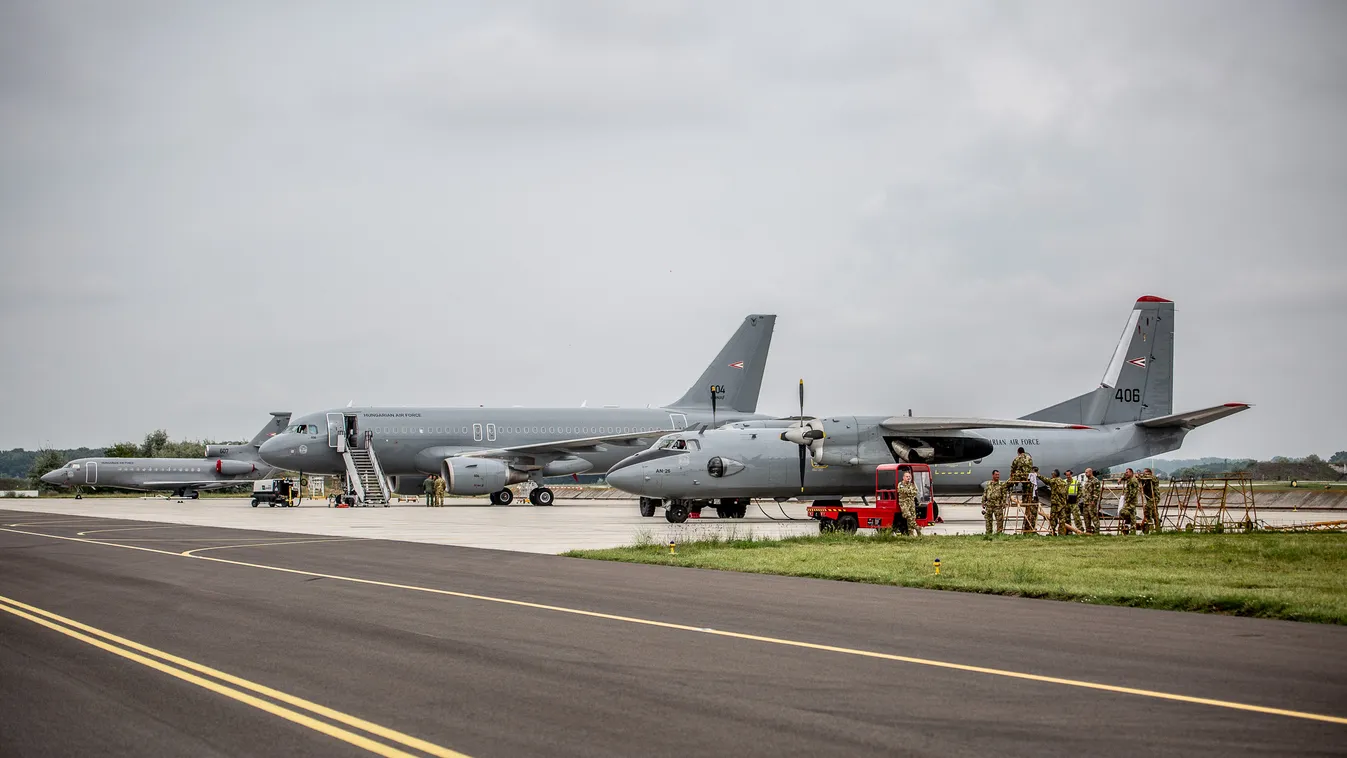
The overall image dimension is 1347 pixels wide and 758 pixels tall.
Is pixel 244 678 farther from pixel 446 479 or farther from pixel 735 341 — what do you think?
pixel 735 341

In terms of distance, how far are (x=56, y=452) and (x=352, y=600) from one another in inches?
4376

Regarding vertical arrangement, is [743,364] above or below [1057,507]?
above

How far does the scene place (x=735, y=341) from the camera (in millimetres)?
52969

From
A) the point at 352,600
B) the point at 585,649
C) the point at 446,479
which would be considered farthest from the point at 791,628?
the point at 446,479

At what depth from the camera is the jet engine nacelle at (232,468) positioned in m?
67.6

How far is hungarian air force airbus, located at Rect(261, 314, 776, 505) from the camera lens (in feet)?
152

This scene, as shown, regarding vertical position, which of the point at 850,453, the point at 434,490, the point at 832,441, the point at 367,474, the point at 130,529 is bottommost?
the point at 130,529

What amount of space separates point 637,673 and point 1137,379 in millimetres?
32622

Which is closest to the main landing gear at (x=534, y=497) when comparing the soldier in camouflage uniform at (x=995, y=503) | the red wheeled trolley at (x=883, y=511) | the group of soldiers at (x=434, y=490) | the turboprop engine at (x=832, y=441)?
the group of soldiers at (x=434, y=490)

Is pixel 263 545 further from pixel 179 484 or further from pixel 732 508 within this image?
pixel 179 484

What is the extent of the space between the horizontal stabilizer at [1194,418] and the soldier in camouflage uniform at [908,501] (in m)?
10.8

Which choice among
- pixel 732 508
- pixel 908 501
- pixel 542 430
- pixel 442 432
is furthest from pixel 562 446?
pixel 908 501

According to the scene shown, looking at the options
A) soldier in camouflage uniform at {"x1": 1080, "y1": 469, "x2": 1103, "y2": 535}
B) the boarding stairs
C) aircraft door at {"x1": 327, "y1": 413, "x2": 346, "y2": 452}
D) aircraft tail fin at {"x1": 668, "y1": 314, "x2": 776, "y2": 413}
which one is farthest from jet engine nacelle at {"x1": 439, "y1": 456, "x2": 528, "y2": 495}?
soldier in camouflage uniform at {"x1": 1080, "y1": 469, "x2": 1103, "y2": 535}

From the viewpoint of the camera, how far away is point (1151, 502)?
85.4 ft
